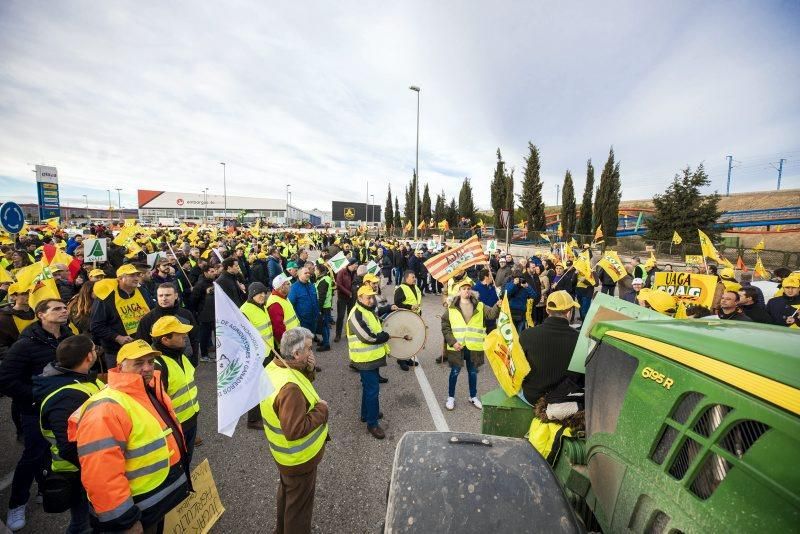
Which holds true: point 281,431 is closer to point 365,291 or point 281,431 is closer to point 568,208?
point 365,291

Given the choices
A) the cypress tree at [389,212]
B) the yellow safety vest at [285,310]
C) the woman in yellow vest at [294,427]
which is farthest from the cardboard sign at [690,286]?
the cypress tree at [389,212]

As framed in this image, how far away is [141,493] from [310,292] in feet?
15.7

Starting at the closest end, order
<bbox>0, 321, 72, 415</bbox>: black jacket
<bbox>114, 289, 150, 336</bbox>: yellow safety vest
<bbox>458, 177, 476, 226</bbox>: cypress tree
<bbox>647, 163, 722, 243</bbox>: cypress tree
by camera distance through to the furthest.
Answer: <bbox>0, 321, 72, 415</bbox>: black jacket
<bbox>114, 289, 150, 336</bbox>: yellow safety vest
<bbox>647, 163, 722, 243</bbox>: cypress tree
<bbox>458, 177, 476, 226</bbox>: cypress tree

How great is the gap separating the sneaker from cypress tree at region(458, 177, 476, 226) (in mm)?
47405

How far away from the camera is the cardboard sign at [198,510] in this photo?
256cm

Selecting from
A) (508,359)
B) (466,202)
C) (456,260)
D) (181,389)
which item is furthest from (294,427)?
(466,202)

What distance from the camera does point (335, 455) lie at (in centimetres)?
401

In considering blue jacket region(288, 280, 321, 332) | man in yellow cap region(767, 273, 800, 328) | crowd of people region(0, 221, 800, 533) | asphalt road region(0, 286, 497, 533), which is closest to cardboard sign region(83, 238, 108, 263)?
crowd of people region(0, 221, 800, 533)

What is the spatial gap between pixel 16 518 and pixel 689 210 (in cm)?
3151

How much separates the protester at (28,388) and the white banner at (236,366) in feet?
7.03

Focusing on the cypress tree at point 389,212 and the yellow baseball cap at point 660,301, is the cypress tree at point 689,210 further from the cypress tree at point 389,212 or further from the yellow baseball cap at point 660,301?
the cypress tree at point 389,212

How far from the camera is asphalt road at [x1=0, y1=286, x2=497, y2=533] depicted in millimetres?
3150

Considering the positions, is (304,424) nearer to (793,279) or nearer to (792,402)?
(792,402)

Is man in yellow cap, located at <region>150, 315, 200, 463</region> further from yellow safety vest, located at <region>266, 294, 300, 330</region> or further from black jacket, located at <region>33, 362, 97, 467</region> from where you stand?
yellow safety vest, located at <region>266, 294, 300, 330</region>
